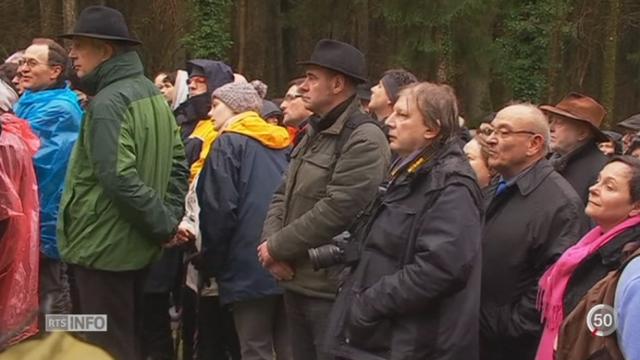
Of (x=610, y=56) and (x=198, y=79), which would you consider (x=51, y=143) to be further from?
(x=610, y=56)

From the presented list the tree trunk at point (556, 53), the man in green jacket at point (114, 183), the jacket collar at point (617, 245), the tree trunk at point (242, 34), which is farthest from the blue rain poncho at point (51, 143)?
the tree trunk at point (242, 34)

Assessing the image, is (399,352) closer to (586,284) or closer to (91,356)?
(586,284)

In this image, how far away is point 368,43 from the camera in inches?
1117

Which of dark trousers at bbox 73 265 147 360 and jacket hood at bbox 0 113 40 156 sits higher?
jacket hood at bbox 0 113 40 156

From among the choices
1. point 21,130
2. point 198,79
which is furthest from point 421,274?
point 198,79

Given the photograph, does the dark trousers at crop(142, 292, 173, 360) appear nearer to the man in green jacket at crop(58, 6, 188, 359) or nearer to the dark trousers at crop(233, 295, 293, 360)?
the dark trousers at crop(233, 295, 293, 360)

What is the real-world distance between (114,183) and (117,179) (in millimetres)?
26

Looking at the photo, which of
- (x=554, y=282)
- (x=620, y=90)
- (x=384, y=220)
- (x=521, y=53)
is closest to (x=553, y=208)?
(x=554, y=282)

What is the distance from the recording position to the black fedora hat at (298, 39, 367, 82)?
5285mm

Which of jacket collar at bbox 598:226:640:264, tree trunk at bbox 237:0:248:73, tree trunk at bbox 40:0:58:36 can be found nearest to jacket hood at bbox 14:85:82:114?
jacket collar at bbox 598:226:640:264

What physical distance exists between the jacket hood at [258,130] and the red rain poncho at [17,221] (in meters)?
1.31

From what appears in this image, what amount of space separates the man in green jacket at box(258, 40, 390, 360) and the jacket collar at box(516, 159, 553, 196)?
27.5 inches

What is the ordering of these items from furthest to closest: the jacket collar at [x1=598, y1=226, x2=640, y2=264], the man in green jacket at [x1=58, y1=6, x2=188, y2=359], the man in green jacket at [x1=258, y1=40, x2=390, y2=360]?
the man in green jacket at [x1=58, y1=6, x2=188, y2=359]
the man in green jacket at [x1=258, y1=40, x2=390, y2=360]
the jacket collar at [x1=598, y1=226, x2=640, y2=264]

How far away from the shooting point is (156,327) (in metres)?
7.16
